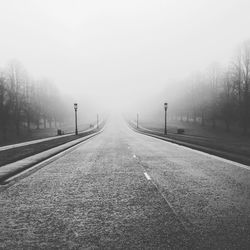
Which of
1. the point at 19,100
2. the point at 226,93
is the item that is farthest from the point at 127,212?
the point at 19,100

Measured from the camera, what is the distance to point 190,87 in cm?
7188

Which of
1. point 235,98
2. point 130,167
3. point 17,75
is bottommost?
point 130,167

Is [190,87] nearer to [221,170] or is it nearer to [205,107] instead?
[205,107]

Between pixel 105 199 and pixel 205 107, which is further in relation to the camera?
pixel 205 107

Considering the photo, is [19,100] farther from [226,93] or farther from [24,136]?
[226,93]

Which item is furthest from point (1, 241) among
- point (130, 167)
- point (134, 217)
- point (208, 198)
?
point (130, 167)

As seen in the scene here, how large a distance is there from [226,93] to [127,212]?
50370mm

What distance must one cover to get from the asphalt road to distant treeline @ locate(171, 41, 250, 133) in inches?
1501

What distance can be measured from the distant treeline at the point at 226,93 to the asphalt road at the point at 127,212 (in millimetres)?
38123

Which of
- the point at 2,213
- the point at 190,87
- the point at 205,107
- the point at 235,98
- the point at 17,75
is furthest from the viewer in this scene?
the point at 190,87

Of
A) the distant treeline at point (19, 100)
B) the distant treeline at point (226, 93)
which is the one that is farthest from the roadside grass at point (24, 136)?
the distant treeline at point (226, 93)

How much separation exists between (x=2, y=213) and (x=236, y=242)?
4.83 metres

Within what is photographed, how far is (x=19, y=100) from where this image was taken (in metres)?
50.6

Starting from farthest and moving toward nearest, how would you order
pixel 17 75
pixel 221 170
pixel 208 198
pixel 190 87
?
pixel 190 87 < pixel 17 75 < pixel 221 170 < pixel 208 198
